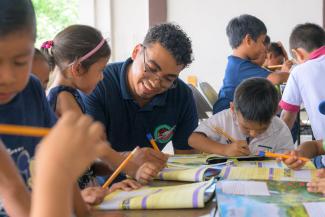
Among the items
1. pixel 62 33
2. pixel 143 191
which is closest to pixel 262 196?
pixel 143 191

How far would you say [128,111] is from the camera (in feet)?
5.48

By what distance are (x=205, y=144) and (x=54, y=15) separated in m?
3.49

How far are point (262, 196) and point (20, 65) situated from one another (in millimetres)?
626

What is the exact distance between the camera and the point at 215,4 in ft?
16.5

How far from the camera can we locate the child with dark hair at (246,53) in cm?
257

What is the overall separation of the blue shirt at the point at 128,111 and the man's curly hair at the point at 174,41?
219mm

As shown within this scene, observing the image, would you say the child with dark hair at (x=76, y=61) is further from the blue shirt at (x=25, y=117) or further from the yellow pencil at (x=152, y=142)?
the blue shirt at (x=25, y=117)

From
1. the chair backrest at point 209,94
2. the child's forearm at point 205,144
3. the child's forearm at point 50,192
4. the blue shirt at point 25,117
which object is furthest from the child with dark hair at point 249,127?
the chair backrest at point 209,94

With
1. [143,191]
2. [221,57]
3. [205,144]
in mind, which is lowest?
[221,57]

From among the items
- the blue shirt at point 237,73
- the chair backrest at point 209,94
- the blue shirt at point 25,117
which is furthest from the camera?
the chair backrest at point 209,94

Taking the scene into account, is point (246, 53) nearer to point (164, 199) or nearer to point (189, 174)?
point (189, 174)

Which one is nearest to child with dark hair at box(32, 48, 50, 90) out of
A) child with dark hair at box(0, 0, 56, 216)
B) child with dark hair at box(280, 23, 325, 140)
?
child with dark hair at box(0, 0, 56, 216)

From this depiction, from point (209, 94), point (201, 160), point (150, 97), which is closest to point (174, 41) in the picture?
point (150, 97)

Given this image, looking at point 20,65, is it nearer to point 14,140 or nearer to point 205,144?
point 14,140
